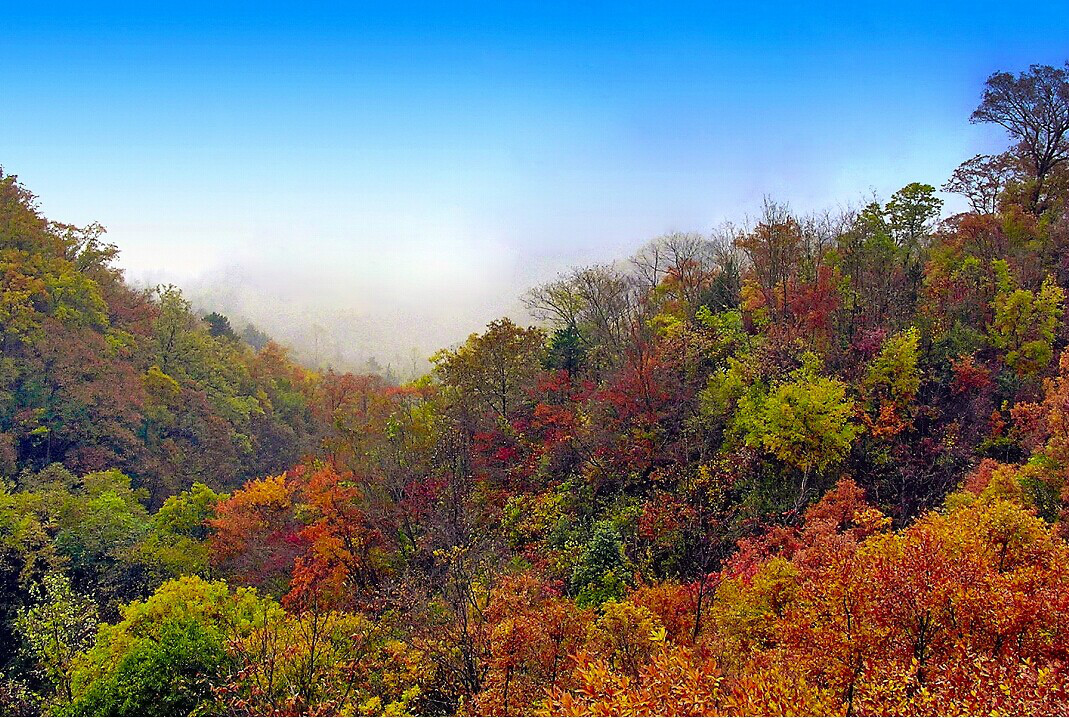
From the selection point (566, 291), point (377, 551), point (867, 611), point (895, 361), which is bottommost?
point (377, 551)

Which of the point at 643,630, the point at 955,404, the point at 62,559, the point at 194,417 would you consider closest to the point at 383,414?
the point at 62,559

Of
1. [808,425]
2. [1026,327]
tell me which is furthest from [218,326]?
[1026,327]

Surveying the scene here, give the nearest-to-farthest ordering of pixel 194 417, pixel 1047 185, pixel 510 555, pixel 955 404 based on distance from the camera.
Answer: pixel 510 555
pixel 955 404
pixel 1047 185
pixel 194 417

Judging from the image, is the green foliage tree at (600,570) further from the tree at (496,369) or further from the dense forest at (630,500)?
the tree at (496,369)

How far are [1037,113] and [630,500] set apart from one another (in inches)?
1108

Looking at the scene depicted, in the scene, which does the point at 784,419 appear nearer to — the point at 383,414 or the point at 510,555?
the point at 510,555

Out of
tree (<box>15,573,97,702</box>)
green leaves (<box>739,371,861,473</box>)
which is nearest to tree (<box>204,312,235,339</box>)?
tree (<box>15,573,97,702</box>)

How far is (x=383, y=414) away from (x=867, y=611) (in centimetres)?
2882

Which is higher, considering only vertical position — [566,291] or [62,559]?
[566,291]

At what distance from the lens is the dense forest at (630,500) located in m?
9.33

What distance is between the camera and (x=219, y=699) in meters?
11.9

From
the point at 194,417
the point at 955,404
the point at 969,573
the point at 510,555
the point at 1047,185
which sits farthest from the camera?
the point at 194,417

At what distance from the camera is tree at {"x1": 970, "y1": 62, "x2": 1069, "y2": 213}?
28328 millimetres

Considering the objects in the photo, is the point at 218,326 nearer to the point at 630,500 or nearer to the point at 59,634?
the point at 59,634
